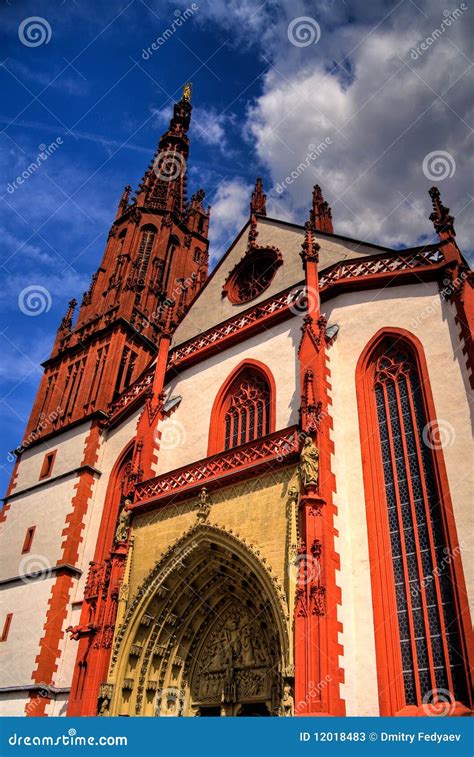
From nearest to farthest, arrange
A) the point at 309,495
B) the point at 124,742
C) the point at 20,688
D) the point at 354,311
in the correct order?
the point at 124,742 → the point at 309,495 → the point at 354,311 → the point at 20,688

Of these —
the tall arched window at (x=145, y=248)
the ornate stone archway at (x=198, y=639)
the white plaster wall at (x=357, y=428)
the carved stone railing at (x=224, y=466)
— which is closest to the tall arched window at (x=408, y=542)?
the white plaster wall at (x=357, y=428)

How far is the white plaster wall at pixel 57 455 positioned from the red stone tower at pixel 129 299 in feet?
1.93

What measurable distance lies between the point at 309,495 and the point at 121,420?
38.0ft

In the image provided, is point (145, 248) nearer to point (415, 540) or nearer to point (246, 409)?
point (246, 409)

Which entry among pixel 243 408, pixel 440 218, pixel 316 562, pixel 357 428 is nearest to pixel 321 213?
pixel 440 218

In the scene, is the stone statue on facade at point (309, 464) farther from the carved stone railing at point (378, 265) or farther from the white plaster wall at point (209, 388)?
the carved stone railing at point (378, 265)

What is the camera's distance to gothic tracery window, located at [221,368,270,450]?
1653cm

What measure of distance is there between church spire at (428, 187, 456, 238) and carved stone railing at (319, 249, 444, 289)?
1.93 ft

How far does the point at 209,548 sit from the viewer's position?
1370 cm

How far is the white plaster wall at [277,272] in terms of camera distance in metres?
18.2

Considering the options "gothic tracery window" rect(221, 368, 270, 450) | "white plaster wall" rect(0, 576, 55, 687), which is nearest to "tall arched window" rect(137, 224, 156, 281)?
"gothic tracery window" rect(221, 368, 270, 450)

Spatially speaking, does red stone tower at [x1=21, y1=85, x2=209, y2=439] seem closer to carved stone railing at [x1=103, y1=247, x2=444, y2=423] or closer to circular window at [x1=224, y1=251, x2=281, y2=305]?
carved stone railing at [x1=103, y1=247, x2=444, y2=423]

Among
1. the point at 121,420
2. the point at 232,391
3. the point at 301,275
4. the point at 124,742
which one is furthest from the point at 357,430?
the point at 121,420

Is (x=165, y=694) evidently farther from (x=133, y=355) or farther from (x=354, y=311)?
(x=133, y=355)
